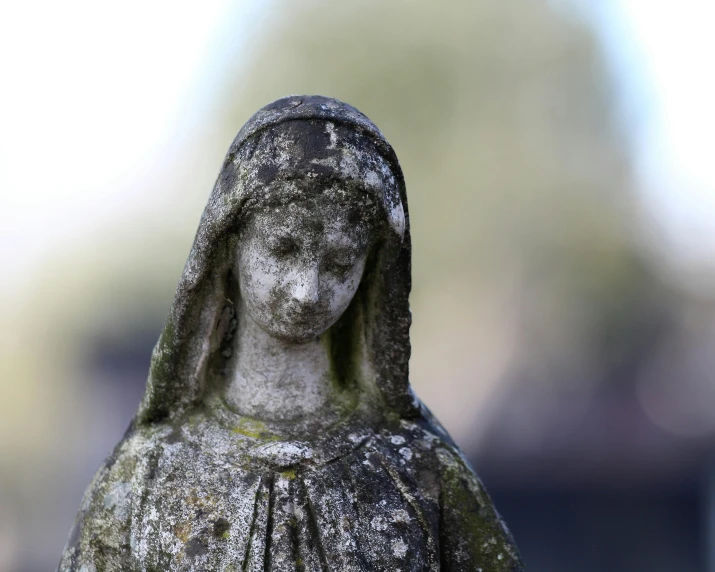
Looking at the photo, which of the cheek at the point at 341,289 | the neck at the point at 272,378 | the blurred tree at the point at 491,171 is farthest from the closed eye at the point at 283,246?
the blurred tree at the point at 491,171

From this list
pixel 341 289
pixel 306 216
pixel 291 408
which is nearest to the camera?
pixel 306 216

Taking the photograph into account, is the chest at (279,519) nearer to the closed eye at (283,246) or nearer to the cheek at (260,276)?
the cheek at (260,276)

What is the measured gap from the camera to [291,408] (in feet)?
9.12

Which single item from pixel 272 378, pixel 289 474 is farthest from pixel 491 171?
pixel 289 474

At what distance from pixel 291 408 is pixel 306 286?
510 mm

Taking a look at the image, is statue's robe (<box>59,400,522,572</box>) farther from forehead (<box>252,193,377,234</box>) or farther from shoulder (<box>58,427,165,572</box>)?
forehead (<box>252,193,377,234</box>)

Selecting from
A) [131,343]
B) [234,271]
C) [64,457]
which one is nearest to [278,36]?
[131,343]

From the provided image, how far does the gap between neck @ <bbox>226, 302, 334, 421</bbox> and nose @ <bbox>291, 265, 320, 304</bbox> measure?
0.31 metres

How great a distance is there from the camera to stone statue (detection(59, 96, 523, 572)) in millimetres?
2492

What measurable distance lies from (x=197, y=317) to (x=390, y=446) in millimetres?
793

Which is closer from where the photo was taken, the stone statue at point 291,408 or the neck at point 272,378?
the stone statue at point 291,408

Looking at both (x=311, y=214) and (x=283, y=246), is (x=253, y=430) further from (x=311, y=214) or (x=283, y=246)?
(x=311, y=214)

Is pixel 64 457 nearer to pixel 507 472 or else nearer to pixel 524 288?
pixel 507 472

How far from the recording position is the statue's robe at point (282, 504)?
2.47m
